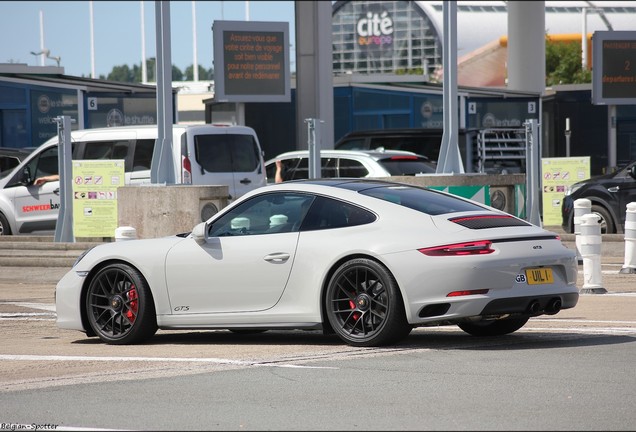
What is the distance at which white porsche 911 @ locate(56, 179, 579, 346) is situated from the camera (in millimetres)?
9203

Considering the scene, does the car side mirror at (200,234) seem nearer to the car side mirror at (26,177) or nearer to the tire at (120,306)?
the tire at (120,306)

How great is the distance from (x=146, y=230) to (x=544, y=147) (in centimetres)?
2289

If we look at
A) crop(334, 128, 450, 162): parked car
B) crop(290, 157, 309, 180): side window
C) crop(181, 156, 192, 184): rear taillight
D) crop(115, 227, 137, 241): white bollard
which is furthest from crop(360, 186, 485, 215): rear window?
crop(334, 128, 450, 162): parked car

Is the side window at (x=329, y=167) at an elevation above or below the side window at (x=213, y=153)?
below

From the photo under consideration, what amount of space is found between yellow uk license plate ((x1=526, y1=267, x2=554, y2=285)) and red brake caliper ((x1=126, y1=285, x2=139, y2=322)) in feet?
10.6

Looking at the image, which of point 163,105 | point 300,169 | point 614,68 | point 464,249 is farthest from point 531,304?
point 614,68

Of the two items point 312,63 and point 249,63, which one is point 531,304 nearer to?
Answer: point 249,63

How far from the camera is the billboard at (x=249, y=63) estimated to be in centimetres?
3198

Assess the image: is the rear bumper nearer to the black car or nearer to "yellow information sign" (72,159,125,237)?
the black car

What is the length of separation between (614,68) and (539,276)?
2044cm

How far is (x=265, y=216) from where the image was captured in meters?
10.2

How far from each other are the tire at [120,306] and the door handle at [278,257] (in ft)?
3.86

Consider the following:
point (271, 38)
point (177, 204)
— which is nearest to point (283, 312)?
point (177, 204)

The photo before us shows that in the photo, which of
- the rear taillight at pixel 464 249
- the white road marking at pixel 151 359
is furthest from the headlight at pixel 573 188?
the white road marking at pixel 151 359
